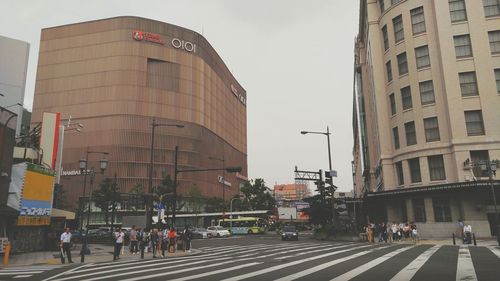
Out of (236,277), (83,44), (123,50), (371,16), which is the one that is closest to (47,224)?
(236,277)

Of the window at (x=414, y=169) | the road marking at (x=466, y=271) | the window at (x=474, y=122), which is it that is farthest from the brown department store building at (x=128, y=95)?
the road marking at (x=466, y=271)

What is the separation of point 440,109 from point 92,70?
3354 inches

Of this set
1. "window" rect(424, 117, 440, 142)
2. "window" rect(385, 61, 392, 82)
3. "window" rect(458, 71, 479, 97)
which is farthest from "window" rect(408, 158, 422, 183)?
"window" rect(385, 61, 392, 82)

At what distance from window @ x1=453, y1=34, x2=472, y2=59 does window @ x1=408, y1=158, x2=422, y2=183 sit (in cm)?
1068

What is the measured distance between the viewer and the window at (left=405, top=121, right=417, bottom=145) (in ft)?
129

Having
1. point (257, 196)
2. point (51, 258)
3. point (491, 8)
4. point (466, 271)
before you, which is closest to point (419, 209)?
point (491, 8)

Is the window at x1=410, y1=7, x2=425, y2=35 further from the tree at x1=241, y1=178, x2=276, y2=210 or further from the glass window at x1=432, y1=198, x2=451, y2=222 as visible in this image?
the tree at x1=241, y1=178, x2=276, y2=210

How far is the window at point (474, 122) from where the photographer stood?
36.1 meters

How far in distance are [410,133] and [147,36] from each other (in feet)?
256

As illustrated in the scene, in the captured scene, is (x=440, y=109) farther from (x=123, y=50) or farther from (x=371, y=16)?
(x=123, y=50)

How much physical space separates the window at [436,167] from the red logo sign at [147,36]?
8029cm

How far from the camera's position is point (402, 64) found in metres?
41.6

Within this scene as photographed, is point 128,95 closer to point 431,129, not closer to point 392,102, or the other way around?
point 392,102

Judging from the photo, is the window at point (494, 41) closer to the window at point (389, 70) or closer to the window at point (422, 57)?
the window at point (422, 57)
